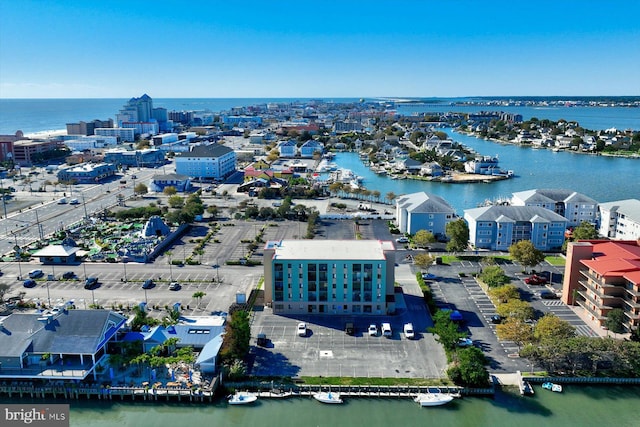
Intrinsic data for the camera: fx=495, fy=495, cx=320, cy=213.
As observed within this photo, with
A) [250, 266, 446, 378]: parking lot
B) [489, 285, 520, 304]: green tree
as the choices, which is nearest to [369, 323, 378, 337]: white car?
[250, 266, 446, 378]: parking lot

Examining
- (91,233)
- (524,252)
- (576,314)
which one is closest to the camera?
(576,314)

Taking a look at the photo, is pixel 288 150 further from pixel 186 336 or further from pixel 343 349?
pixel 343 349

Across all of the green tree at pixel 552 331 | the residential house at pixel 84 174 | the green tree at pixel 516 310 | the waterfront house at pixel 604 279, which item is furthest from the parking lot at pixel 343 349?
the residential house at pixel 84 174

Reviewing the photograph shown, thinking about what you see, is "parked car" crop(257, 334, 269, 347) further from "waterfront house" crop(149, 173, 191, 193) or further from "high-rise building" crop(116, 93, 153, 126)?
"high-rise building" crop(116, 93, 153, 126)

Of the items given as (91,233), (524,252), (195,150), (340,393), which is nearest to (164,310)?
(340,393)

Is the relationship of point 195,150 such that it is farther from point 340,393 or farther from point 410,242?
point 340,393

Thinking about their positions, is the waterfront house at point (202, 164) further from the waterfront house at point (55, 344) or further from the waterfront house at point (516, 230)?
the waterfront house at point (55, 344)
